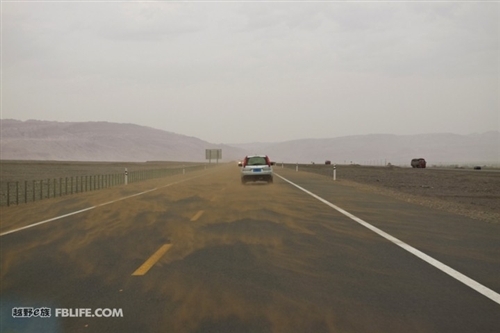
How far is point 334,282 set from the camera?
6566 millimetres

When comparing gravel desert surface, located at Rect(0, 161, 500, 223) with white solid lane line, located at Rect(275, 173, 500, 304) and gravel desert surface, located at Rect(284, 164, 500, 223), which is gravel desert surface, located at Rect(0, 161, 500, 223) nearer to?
gravel desert surface, located at Rect(284, 164, 500, 223)

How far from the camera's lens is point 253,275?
6.94 meters

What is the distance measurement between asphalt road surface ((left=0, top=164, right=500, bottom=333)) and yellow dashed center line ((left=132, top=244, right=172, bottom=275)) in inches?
0.7

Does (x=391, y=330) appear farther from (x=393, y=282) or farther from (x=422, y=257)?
(x=422, y=257)

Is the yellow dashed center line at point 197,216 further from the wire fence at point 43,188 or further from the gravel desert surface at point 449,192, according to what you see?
the wire fence at point 43,188

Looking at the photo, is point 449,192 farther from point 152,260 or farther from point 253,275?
point 253,275

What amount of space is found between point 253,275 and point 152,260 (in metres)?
1.98

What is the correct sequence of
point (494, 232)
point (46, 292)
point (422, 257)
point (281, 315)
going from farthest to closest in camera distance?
point (494, 232) < point (422, 257) < point (46, 292) < point (281, 315)

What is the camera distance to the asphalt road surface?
5.07m

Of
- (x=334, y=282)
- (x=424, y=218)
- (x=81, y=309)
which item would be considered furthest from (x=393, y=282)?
(x=424, y=218)

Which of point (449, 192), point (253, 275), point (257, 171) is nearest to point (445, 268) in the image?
point (253, 275)

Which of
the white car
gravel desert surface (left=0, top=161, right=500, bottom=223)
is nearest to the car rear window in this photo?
the white car

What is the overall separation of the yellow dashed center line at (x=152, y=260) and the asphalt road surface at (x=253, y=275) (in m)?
0.02

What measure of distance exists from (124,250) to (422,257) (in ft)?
17.3
